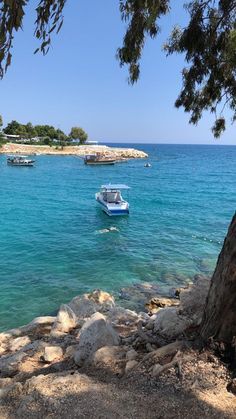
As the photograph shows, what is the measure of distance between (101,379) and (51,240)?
19.8 meters

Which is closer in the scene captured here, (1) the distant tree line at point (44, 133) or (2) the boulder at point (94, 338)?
(2) the boulder at point (94, 338)

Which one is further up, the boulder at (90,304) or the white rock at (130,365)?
the white rock at (130,365)

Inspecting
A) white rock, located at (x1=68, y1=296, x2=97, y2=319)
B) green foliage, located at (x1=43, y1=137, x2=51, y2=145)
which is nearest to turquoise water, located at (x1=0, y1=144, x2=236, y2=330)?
white rock, located at (x1=68, y1=296, x2=97, y2=319)

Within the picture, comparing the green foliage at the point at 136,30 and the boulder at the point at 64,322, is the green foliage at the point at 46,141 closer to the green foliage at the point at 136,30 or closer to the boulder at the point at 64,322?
the boulder at the point at 64,322

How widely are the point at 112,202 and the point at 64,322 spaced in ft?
81.5

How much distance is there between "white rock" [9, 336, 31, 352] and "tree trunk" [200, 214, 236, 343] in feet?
18.0

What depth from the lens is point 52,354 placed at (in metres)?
7.53

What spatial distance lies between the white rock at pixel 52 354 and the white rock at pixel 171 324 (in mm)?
1962

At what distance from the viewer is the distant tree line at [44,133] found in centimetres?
13625

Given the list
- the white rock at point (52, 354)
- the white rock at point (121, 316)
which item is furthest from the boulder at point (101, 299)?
the white rock at point (52, 354)

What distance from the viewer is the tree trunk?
5.42m

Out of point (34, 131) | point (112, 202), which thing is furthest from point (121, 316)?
point (34, 131)

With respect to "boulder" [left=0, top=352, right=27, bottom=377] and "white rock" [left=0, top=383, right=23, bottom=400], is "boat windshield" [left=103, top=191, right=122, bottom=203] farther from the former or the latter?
"white rock" [left=0, top=383, right=23, bottom=400]

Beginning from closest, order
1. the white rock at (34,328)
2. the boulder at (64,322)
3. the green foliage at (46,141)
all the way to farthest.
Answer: the boulder at (64,322) → the white rock at (34,328) → the green foliage at (46,141)
